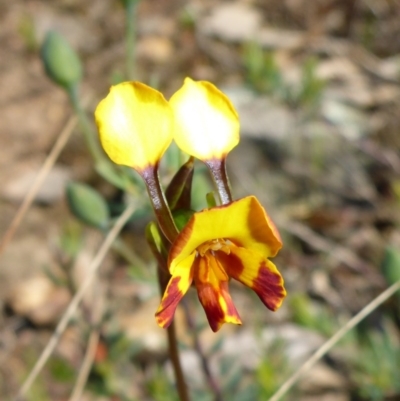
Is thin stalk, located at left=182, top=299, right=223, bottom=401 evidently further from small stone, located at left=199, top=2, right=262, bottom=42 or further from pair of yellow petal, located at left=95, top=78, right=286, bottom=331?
small stone, located at left=199, top=2, right=262, bottom=42

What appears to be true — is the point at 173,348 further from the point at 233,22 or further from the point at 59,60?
the point at 233,22

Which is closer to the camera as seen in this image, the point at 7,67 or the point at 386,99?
the point at 386,99

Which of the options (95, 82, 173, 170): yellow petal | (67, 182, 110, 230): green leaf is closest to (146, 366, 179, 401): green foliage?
(67, 182, 110, 230): green leaf

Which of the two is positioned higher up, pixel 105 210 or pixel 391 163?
pixel 105 210

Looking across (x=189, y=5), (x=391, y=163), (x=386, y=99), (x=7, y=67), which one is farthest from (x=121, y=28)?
(x=391, y=163)

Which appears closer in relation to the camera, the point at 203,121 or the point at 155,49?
the point at 203,121

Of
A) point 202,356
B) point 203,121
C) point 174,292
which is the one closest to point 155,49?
point 202,356

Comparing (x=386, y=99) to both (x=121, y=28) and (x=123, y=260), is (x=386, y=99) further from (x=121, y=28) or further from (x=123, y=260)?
(x=121, y=28)
